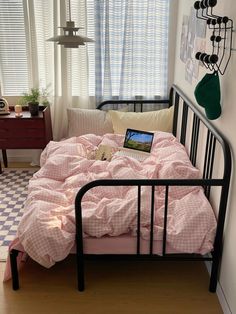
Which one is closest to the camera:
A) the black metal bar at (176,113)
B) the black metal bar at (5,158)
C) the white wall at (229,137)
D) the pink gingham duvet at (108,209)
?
the white wall at (229,137)

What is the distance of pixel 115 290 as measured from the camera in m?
2.01

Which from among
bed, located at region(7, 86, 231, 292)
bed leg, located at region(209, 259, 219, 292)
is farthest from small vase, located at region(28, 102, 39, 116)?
bed leg, located at region(209, 259, 219, 292)

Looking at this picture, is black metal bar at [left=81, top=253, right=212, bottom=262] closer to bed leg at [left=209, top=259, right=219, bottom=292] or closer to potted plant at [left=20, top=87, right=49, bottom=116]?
bed leg at [left=209, top=259, right=219, bottom=292]

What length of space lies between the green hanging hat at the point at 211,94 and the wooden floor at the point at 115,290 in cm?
102

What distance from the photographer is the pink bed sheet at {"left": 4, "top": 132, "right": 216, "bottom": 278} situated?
6.03 ft

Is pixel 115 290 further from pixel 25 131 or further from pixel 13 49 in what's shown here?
pixel 13 49

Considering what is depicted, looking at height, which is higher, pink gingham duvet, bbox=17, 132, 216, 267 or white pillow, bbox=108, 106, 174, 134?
white pillow, bbox=108, 106, 174, 134

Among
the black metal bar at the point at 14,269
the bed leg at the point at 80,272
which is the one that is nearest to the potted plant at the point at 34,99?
the black metal bar at the point at 14,269

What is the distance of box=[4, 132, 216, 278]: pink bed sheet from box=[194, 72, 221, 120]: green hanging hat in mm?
455

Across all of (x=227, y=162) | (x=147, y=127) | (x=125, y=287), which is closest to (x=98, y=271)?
(x=125, y=287)

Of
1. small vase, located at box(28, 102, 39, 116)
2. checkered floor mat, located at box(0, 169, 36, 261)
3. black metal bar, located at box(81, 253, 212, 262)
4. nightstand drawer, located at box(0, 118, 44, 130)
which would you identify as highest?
small vase, located at box(28, 102, 39, 116)

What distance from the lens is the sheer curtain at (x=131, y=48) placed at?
3.26m

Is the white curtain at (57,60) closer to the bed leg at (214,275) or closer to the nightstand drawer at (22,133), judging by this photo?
the nightstand drawer at (22,133)

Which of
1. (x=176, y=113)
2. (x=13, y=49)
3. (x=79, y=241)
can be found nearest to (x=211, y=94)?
(x=79, y=241)
